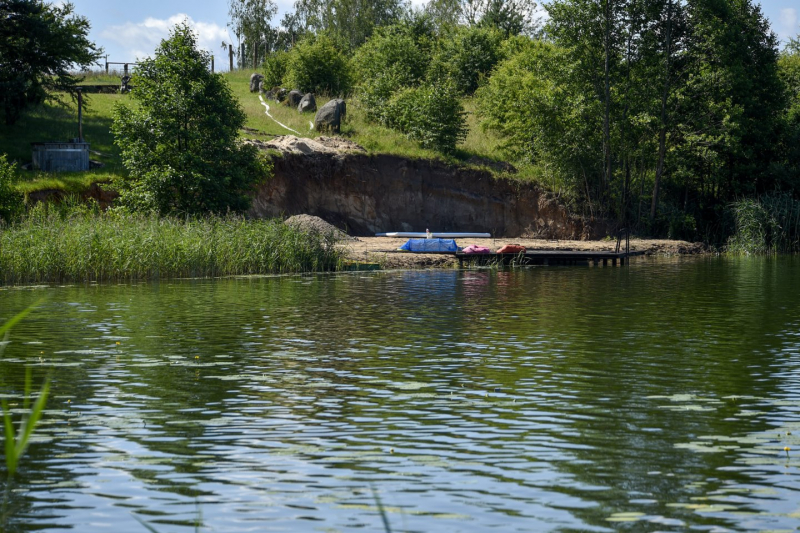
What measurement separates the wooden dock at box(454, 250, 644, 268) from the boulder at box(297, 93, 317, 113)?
85.2 ft

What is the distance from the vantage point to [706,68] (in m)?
58.6

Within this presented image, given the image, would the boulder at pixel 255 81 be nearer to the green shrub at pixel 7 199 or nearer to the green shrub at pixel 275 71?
the green shrub at pixel 275 71

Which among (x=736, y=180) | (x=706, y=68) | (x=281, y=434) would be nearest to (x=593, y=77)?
(x=706, y=68)

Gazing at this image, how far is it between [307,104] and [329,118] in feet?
19.3

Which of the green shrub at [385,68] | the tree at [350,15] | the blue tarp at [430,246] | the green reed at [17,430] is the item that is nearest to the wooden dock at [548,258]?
the blue tarp at [430,246]

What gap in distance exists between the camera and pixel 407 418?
486 inches

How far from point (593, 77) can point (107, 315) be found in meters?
42.0

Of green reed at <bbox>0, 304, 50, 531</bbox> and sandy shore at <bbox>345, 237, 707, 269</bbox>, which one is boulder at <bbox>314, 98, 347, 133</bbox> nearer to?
sandy shore at <bbox>345, 237, 707, 269</bbox>

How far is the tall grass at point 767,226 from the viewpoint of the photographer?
184 ft

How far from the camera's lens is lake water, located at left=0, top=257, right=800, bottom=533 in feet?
28.1

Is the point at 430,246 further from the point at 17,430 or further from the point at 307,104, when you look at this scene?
the point at 17,430

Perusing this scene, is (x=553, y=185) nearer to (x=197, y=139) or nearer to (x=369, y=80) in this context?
(x=369, y=80)

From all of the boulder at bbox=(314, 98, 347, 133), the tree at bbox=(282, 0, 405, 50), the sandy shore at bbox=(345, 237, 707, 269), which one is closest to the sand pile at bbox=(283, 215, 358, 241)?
the sandy shore at bbox=(345, 237, 707, 269)

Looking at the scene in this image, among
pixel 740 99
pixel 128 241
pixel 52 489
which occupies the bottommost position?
pixel 52 489
